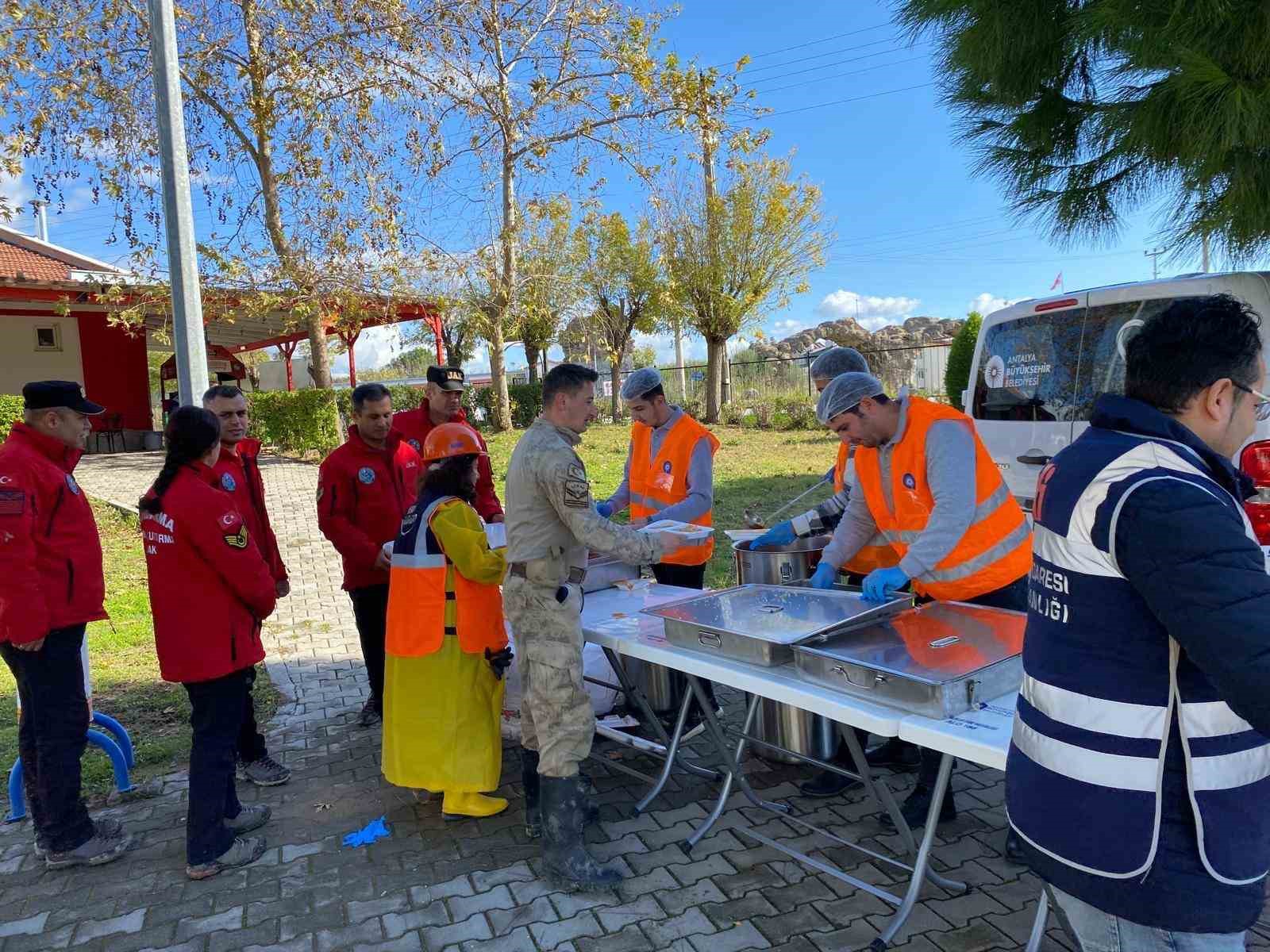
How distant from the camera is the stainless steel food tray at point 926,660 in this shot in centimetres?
211

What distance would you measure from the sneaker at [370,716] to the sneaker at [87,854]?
140 centimetres

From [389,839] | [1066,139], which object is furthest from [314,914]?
[1066,139]

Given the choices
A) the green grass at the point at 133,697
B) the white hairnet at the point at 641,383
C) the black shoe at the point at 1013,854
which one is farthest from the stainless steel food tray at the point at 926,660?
the green grass at the point at 133,697

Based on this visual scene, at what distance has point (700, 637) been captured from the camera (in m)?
2.77

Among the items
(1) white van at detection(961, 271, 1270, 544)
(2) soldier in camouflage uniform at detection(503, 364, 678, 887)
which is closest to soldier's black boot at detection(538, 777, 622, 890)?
(2) soldier in camouflage uniform at detection(503, 364, 678, 887)

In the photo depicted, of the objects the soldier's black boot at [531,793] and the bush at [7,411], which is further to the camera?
the bush at [7,411]

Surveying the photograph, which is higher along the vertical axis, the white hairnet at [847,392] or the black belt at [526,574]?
the white hairnet at [847,392]

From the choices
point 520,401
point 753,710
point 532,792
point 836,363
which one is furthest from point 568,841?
point 520,401

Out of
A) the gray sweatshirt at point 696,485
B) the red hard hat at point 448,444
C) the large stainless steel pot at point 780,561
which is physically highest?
the red hard hat at point 448,444

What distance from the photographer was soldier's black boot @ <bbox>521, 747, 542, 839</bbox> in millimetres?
3336

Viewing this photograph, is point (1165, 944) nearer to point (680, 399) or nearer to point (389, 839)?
point (389, 839)

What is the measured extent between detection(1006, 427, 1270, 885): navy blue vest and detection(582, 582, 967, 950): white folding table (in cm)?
75

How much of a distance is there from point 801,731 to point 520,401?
20.3 m

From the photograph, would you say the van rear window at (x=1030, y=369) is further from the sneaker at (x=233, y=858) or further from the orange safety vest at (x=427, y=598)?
the sneaker at (x=233, y=858)
